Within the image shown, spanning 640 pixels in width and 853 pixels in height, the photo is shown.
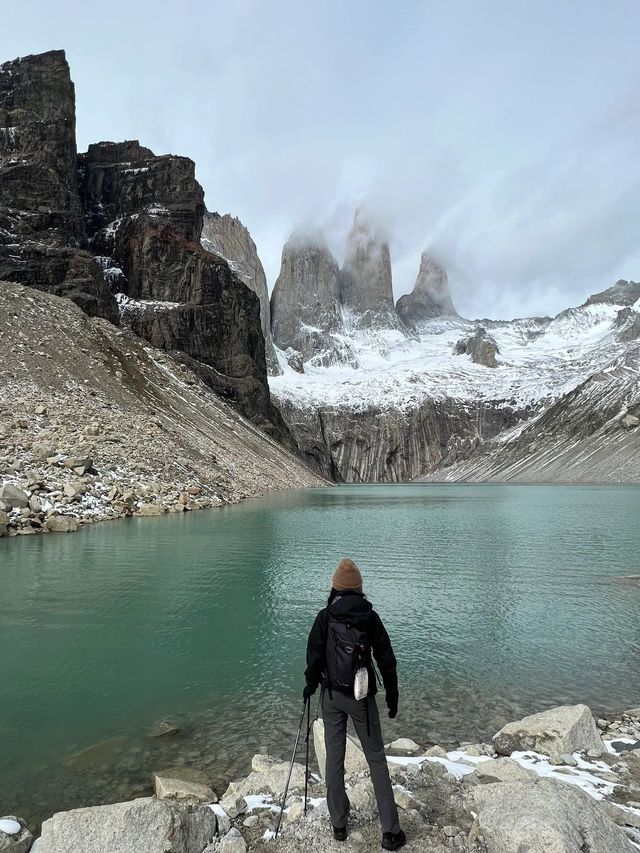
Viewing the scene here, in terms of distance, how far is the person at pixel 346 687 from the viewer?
5242 millimetres

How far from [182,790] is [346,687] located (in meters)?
2.63

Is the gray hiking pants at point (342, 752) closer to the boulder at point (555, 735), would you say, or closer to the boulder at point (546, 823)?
the boulder at point (546, 823)

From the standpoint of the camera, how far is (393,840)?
16.1 feet

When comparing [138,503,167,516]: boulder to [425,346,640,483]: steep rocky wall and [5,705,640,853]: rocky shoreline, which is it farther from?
[425,346,640,483]: steep rocky wall

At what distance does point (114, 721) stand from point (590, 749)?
6975mm

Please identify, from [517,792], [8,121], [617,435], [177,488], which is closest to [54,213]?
[8,121]

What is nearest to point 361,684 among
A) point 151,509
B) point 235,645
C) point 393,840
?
point 393,840

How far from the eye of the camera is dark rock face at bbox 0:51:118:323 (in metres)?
83.9

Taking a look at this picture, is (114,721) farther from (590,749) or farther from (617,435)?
(617,435)

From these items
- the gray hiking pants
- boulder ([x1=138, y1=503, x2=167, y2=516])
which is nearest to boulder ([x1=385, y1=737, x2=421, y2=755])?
the gray hiking pants

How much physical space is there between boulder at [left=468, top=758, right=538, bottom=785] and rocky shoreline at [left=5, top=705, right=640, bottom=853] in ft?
0.05

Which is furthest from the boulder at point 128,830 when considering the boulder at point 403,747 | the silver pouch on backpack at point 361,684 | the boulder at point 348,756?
the boulder at point 403,747

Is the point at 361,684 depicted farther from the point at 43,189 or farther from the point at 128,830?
the point at 43,189

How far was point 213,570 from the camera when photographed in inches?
805
